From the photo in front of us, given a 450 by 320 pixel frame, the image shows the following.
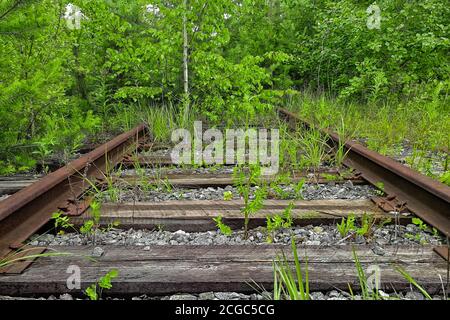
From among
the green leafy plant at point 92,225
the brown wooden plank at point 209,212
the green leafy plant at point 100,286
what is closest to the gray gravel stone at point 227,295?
the green leafy plant at point 100,286

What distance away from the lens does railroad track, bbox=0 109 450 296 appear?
5.63 ft

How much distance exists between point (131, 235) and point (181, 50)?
4604 millimetres

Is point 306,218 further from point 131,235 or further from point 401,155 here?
point 401,155

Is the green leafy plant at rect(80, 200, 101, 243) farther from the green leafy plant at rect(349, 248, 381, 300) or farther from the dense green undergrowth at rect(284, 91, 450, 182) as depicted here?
the dense green undergrowth at rect(284, 91, 450, 182)

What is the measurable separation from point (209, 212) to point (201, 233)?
0.23 meters

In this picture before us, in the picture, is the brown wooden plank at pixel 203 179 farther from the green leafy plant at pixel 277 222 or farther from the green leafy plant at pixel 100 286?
the green leafy plant at pixel 100 286

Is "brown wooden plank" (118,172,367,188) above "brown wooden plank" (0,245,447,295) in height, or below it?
above

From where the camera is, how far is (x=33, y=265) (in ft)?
6.15

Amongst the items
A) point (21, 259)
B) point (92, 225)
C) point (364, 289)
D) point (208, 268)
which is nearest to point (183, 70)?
point (92, 225)

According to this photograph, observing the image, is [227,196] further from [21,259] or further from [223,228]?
[21,259]

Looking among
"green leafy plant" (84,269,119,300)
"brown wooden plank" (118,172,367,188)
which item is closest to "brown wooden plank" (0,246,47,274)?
"green leafy plant" (84,269,119,300)

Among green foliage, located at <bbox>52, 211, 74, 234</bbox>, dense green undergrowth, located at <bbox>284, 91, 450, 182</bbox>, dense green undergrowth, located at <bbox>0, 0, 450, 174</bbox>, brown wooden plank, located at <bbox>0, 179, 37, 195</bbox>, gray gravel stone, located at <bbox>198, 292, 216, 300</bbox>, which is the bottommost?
gray gravel stone, located at <bbox>198, 292, 216, 300</bbox>

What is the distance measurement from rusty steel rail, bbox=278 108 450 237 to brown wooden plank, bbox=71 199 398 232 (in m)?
0.22

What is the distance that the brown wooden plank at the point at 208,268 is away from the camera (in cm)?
168
